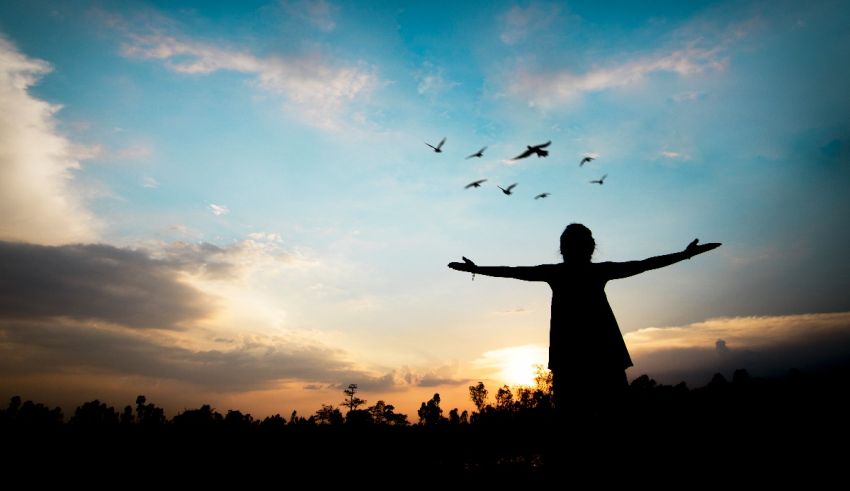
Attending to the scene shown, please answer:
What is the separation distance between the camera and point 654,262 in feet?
14.6

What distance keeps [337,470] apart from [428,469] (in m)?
2.10

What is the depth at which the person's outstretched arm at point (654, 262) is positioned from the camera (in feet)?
13.6

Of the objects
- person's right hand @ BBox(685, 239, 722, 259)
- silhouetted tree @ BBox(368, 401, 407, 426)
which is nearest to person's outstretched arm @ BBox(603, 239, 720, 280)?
person's right hand @ BBox(685, 239, 722, 259)

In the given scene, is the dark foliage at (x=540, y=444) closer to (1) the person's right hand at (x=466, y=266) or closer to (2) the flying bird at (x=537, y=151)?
(1) the person's right hand at (x=466, y=266)

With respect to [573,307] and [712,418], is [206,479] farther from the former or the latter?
[712,418]

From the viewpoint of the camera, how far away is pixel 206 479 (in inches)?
280

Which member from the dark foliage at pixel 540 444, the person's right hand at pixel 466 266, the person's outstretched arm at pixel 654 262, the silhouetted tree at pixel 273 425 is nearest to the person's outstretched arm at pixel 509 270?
the person's right hand at pixel 466 266

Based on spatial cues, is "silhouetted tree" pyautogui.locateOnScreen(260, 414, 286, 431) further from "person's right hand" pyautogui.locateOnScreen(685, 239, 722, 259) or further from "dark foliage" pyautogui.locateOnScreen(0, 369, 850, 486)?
"person's right hand" pyautogui.locateOnScreen(685, 239, 722, 259)

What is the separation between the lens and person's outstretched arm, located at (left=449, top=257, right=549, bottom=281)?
4176 millimetres

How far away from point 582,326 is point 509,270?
3.39ft

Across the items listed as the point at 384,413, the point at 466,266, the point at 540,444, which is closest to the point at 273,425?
the point at 540,444

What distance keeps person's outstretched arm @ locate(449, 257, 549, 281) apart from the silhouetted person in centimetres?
1

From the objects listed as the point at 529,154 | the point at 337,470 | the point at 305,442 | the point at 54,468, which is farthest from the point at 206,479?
the point at 529,154

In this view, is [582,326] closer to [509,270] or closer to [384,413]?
[509,270]
